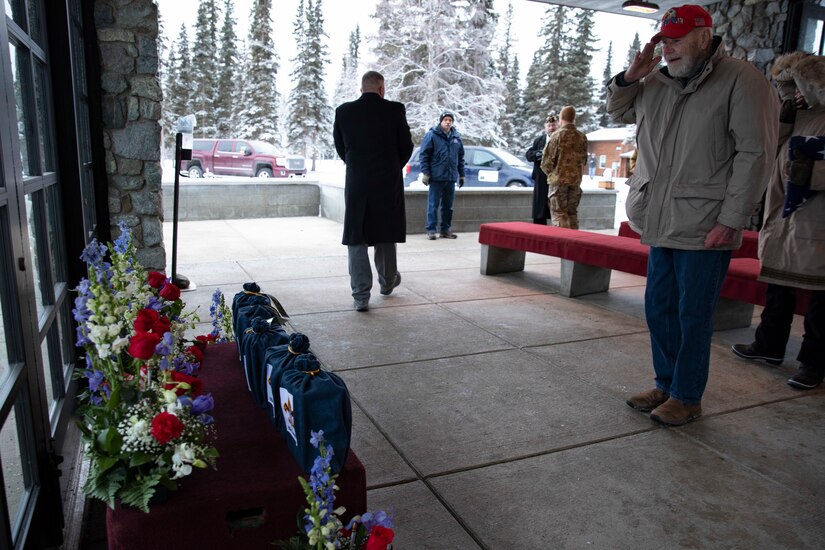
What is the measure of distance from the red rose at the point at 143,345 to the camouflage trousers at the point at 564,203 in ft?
22.4

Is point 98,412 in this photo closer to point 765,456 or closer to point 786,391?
point 765,456

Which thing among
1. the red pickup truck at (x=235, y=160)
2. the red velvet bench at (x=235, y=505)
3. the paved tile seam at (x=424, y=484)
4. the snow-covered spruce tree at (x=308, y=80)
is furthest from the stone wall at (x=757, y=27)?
the snow-covered spruce tree at (x=308, y=80)

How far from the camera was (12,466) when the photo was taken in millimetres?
1776

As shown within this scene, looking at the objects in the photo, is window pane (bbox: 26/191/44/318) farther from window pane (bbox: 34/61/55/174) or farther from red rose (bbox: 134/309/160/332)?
red rose (bbox: 134/309/160/332)

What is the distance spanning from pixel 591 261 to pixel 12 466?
4.64 metres

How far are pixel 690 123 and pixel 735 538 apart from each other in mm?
1722

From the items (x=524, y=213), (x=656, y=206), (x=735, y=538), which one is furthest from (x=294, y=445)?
(x=524, y=213)

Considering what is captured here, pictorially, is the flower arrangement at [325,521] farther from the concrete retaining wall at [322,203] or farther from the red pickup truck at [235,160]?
the red pickup truck at [235,160]

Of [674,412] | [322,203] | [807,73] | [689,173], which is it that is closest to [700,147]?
[689,173]

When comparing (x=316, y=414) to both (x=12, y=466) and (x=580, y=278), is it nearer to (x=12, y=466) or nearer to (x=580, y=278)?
(x=12, y=466)

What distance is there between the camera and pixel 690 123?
2814 mm

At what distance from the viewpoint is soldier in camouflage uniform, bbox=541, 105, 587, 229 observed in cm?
761

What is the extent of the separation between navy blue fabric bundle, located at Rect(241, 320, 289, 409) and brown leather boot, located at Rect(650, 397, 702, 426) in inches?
74.6

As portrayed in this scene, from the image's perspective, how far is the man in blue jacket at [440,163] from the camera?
8.87 meters
